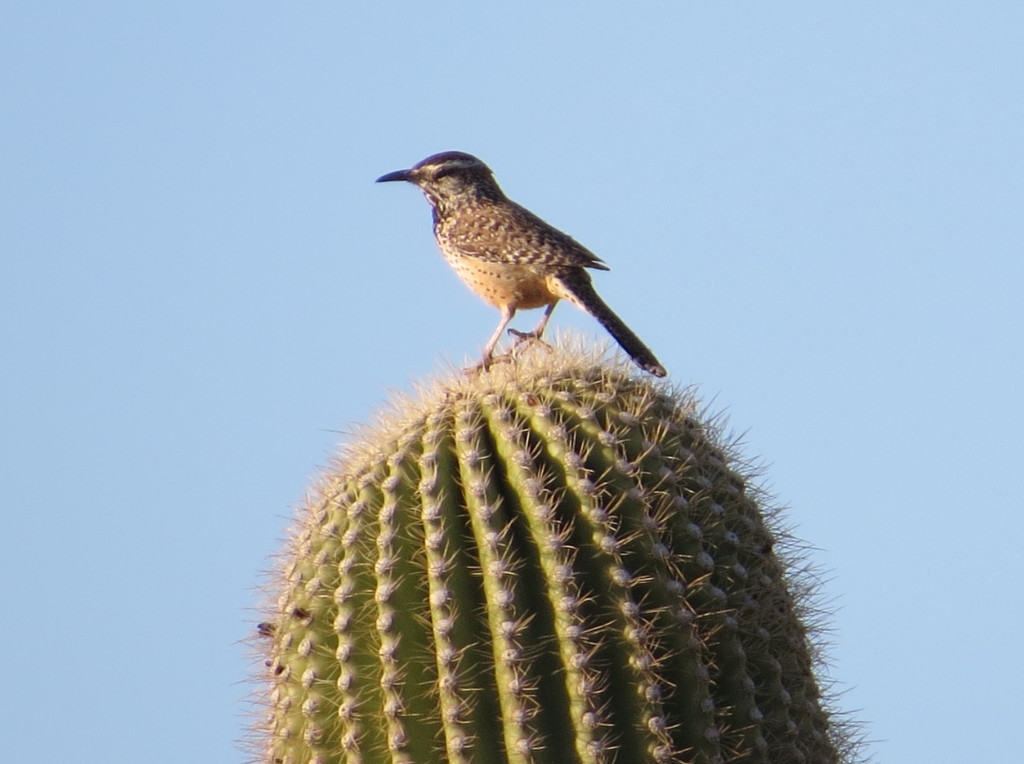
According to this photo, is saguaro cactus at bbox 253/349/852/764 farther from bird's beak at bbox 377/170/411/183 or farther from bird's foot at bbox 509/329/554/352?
bird's beak at bbox 377/170/411/183

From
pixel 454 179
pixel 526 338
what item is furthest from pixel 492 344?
pixel 454 179

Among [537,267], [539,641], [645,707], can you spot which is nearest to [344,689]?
[539,641]

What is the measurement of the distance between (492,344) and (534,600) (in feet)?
5.11

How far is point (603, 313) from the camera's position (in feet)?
18.5

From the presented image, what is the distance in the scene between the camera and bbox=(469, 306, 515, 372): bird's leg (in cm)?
399

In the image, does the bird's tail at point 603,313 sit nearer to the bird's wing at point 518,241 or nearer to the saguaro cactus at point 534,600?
the bird's wing at point 518,241

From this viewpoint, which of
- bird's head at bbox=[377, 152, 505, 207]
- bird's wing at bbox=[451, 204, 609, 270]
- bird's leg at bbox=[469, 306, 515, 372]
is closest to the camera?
bird's leg at bbox=[469, 306, 515, 372]

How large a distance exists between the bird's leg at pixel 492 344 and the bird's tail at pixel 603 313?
0.30 metres

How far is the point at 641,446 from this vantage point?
3506mm

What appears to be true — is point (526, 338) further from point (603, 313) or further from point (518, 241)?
point (518, 241)

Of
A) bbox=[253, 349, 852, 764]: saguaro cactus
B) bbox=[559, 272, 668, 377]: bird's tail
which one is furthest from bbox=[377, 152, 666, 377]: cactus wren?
bbox=[253, 349, 852, 764]: saguaro cactus

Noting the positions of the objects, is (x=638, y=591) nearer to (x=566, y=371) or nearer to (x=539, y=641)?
(x=539, y=641)

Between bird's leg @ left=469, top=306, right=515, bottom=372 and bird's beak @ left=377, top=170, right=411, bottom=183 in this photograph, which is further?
bird's beak @ left=377, top=170, right=411, bottom=183

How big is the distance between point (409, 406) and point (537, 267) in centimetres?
233
